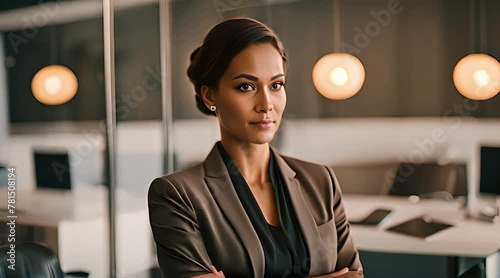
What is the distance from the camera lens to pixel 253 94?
1.50 metres

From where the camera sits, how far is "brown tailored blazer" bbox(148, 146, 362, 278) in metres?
1.44

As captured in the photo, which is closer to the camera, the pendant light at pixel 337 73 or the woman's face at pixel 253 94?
the woman's face at pixel 253 94

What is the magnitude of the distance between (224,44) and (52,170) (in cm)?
81

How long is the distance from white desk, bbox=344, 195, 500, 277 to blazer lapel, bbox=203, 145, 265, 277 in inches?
15.2

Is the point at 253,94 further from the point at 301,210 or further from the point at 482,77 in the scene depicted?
the point at 482,77

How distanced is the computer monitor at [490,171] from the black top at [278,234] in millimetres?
583

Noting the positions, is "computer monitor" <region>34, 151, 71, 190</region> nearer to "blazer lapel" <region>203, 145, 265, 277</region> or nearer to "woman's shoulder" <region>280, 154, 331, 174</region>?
"blazer lapel" <region>203, 145, 265, 277</region>

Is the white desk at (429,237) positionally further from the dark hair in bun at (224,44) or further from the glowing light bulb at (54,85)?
the glowing light bulb at (54,85)

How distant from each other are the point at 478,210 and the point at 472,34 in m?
0.50

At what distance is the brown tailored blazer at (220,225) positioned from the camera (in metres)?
1.44

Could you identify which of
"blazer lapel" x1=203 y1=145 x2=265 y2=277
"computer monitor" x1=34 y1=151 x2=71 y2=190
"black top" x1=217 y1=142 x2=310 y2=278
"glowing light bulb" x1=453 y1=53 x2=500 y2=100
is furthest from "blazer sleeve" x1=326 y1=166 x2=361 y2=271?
"computer monitor" x1=34 y1=151 x2=71 y2=190

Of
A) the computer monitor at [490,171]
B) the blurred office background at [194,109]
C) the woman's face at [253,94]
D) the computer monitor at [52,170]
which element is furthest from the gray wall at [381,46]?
the computer monitor at [52,170]

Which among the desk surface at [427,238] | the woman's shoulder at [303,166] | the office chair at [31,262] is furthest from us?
the office chair at [31,262]

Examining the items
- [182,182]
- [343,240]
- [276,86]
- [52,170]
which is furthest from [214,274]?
[52,170]
